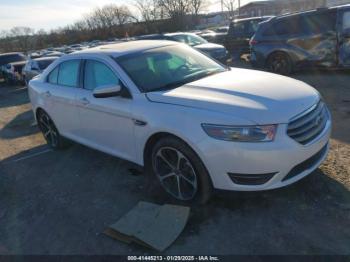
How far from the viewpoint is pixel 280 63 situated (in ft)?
31.6

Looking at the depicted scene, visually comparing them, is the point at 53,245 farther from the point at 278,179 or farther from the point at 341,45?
the point at 341,45

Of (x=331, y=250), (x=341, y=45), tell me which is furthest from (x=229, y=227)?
(x=341, y=45)

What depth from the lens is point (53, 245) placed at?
10.6 ft

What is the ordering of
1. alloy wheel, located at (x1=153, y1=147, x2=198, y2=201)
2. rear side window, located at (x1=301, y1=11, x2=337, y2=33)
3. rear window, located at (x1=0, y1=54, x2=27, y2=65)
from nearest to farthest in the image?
1. alloy wheel, located at (x1=153, y1=147, x2=198, y2=201)
2. rear side window, located at (x1=301, y1=11, x2=337, y2=33)
3. rear window, located at (x1=0, y1=54, x2=27, y2=65)

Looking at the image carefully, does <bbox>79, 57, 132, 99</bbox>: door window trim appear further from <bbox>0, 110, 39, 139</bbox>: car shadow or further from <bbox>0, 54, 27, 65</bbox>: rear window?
<bbox>0, 54, 27, 65</bbox>: rear window

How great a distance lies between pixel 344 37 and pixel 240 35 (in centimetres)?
696

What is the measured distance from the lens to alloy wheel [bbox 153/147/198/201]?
336 cm

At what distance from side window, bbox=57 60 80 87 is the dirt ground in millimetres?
1237

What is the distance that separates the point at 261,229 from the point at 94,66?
287 centimetres

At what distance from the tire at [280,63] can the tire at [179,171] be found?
275 inches

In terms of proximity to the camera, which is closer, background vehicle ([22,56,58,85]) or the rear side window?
the rear side window

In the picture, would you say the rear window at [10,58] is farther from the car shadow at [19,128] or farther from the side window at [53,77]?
the side window at [53,77]

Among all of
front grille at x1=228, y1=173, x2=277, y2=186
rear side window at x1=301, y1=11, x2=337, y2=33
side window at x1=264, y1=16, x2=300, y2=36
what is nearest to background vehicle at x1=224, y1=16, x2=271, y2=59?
side window at x1=264, y1=16, x2=300, y2=36

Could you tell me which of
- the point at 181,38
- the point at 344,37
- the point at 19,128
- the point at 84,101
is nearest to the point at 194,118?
the point at 84,101
